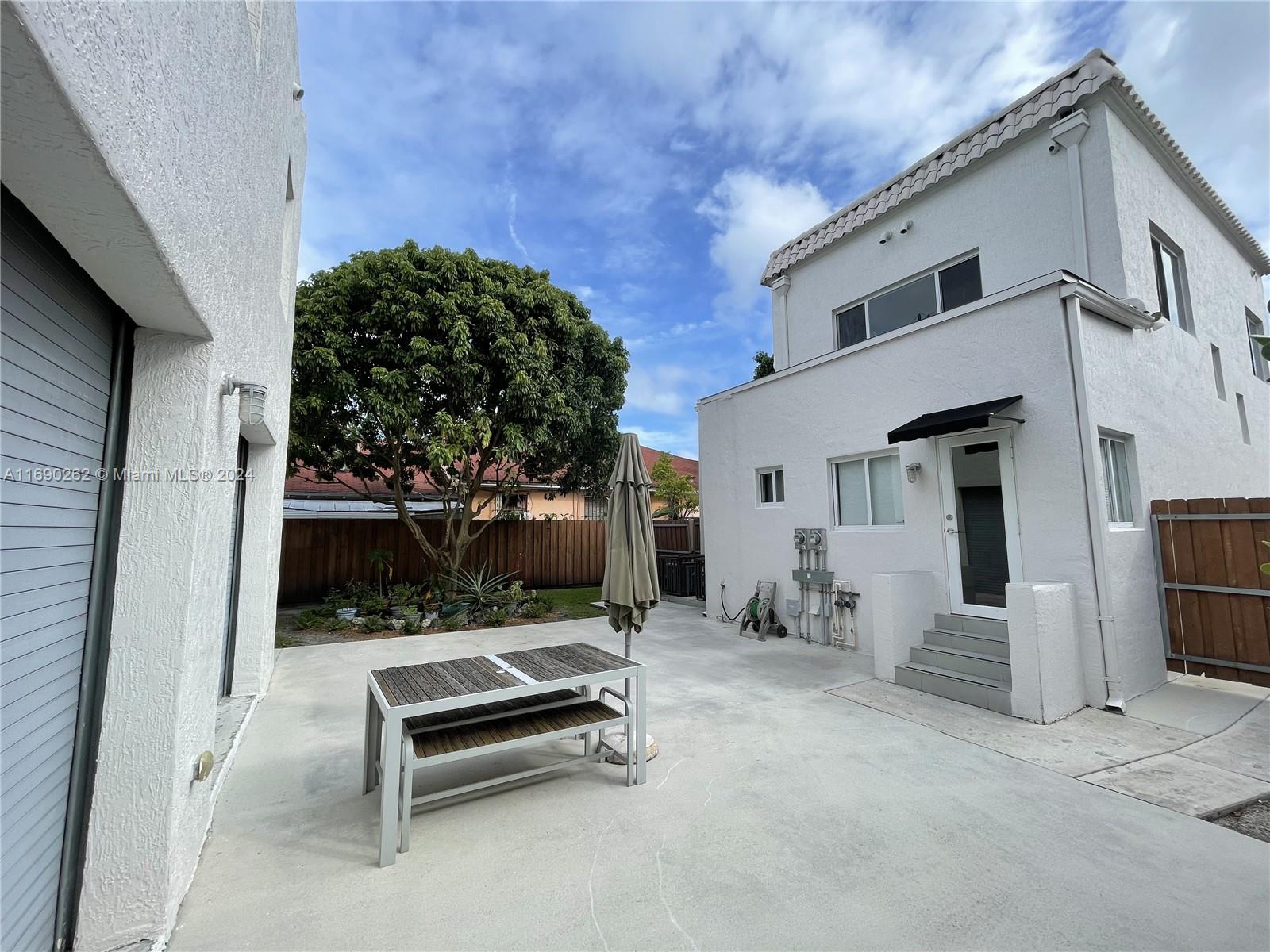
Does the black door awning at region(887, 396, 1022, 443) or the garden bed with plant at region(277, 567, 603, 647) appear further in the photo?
the garden bed with plant at region(277, 567, 603, 647)

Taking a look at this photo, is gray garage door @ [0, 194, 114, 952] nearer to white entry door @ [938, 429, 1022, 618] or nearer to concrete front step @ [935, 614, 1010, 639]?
concrete front step @ [935, 614, 1010, 639]

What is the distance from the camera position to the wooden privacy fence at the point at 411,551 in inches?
452

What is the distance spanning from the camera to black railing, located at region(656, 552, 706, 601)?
12.6 meters

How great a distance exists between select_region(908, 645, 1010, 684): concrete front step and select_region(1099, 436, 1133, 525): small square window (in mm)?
2000

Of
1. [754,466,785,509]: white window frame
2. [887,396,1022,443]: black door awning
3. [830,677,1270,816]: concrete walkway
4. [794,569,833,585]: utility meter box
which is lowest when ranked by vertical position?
[830,677,1270,816]: concrete walkway

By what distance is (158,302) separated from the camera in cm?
201

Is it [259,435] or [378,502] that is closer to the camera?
[259,435]

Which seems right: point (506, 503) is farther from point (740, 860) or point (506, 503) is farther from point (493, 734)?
point (740, 860)

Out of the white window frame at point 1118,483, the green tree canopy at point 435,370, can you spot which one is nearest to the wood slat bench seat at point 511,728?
the white window frame at point 1118,483

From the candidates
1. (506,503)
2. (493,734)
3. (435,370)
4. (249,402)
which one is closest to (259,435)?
(249,402)

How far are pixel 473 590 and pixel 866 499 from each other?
726 cm

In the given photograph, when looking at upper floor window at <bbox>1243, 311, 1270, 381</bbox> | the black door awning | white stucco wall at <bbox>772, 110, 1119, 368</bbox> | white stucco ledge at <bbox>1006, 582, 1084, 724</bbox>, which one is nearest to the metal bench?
white stucco ledge at <bbox>1006, 582, 1084, 724</bbox>

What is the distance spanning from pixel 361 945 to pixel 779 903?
71.5 inches

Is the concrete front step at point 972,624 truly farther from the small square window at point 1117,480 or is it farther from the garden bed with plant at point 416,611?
the garden bed with plant at point 416,611
